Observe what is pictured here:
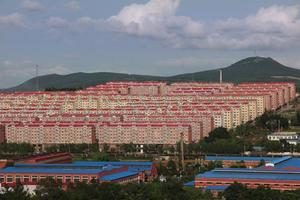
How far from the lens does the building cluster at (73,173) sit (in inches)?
493

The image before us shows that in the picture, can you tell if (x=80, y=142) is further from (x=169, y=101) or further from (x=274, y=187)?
(x=274, y=187)

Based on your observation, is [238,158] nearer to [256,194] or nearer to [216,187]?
[216,187]

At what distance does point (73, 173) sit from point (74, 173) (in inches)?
0.6

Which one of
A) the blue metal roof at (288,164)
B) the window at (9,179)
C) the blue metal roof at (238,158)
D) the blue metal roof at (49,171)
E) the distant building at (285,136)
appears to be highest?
the distant building at (285,136)

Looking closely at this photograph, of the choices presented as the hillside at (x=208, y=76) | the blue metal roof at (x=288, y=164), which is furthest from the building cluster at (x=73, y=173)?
the hillside at (x=208, y=76)

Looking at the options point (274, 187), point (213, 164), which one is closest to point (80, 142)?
point (213, 164)

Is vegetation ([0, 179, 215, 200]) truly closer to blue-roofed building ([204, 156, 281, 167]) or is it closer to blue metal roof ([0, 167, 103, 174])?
blue metal roof ([0, 167, 103, 174])

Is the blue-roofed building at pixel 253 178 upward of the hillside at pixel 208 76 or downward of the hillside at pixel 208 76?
downward

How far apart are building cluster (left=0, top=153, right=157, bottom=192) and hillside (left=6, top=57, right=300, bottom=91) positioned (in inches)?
1558

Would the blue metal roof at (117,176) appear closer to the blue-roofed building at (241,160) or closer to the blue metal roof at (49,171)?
the blue metal roof at (49,171)

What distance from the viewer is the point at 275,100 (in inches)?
1068

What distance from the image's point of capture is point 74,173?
1260cm

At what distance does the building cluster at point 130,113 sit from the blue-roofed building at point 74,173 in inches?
220

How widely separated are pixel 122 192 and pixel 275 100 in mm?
17266
